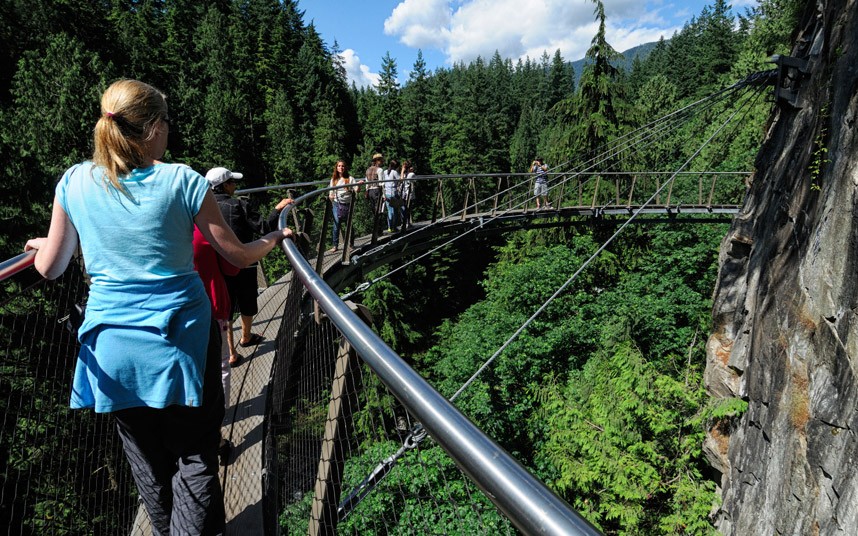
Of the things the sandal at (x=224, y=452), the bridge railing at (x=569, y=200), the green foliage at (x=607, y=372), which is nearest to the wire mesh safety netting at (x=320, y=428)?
the sandal at (x=224, y=452)

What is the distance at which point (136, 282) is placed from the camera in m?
1.37

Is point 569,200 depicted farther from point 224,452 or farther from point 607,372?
point 224,452

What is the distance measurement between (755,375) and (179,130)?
1288 inches

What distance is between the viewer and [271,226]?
309 cm

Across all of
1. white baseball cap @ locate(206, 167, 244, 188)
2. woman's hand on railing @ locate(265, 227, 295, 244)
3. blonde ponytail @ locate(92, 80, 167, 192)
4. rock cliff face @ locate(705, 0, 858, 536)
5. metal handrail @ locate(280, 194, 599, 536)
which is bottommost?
rock cliff face @ locate(705, 0, 858, 536)

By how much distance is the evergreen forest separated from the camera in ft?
31.6

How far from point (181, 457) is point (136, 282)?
0.63 metres

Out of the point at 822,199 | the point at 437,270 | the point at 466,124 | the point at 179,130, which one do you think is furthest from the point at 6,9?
the point at 822,199

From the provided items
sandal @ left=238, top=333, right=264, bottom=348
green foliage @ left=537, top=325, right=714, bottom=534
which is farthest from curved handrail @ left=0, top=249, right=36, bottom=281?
green foliage @ left=537, top=325, right=714, bottom=534

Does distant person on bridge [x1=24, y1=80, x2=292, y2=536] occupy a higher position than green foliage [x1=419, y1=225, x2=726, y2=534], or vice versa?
distant person on bridge [x1=24, y1=80, x2=292, y2=536]

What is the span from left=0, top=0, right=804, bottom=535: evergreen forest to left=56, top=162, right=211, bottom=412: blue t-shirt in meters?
0.77

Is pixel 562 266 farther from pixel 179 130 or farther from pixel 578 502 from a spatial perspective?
pixel 179 130

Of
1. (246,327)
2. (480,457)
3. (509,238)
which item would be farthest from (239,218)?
(509,238)

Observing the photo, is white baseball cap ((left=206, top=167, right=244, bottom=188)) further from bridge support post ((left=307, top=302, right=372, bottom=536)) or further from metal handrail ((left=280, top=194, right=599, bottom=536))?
metal handrail ((left=280, top=194, right=599, bottom=536))
